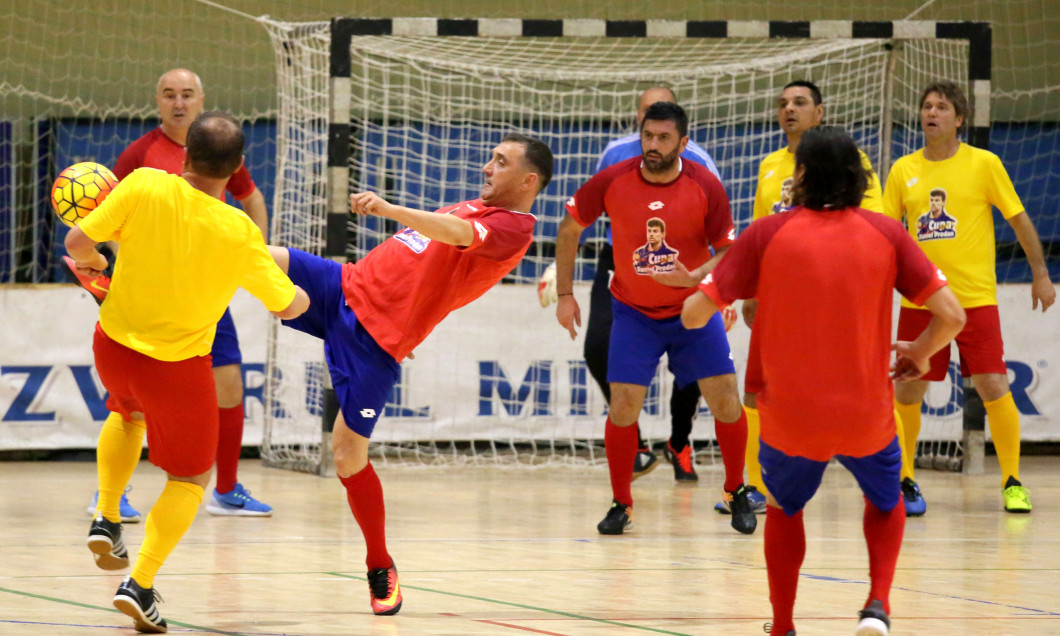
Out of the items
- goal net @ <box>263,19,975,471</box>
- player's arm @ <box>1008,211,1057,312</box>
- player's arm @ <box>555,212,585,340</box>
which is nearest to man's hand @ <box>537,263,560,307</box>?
goal net @ <box>263,19,975,471</box>

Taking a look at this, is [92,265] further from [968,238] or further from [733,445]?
[968,238]

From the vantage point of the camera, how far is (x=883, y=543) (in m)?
3.37

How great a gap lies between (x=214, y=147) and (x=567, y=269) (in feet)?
8.35

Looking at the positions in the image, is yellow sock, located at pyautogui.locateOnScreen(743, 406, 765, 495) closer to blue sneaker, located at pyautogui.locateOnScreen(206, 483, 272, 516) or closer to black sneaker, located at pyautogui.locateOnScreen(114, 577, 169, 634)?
blue sneaker, located at pyautogui.locateOnScreen(206, 483, 272, 516)

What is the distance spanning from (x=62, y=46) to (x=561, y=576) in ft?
26.0

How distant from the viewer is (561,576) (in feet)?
15.1

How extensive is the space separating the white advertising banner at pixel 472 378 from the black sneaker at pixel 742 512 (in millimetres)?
2995

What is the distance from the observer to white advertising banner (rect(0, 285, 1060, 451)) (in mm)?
8281

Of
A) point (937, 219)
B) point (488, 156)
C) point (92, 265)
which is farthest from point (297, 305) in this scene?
point (488, 156)

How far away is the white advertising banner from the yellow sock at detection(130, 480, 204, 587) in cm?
476

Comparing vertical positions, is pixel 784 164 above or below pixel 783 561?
above

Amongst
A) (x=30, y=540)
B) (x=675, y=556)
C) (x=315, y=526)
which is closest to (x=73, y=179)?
(x=30, y=540)

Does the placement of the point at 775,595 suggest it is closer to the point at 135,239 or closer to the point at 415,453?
the point at 135,239

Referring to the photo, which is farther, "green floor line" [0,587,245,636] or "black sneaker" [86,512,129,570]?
"black sneaker" [86,512,129,570]
